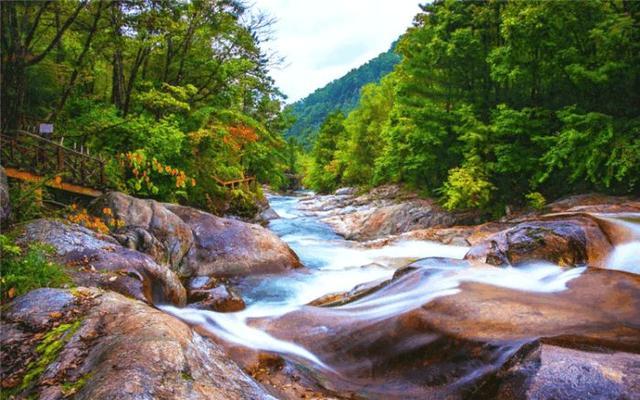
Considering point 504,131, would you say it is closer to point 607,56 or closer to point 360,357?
point 607,56

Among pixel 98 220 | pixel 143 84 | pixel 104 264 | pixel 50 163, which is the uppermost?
pixel 143 84

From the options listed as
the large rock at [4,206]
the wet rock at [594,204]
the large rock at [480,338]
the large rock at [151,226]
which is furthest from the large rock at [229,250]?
the wet rock at [594,204]

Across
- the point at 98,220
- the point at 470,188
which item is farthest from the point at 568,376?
the point at 470,188

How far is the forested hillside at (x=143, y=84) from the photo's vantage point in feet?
38.0

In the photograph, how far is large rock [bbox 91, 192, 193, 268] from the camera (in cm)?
922

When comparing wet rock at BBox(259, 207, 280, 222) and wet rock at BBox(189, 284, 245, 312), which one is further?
wet rock at BBox(259, 207, 280, 222)

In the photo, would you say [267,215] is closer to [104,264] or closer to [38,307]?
[104,264]

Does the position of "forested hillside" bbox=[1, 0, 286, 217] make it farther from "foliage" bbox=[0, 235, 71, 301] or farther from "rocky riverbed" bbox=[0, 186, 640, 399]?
"foliage" bbox=[0, 235, 71, 301]

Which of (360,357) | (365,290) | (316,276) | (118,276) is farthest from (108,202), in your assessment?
(360,357)

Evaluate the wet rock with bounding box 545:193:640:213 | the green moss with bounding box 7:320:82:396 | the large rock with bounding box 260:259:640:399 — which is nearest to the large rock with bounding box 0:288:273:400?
the green moss with bounding box 7:320:82:396

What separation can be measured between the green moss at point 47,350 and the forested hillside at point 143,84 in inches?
281

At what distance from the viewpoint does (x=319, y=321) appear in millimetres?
6230

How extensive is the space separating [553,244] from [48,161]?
493 inches

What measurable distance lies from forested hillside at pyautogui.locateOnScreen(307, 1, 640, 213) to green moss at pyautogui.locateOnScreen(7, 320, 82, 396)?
46.3 ft
